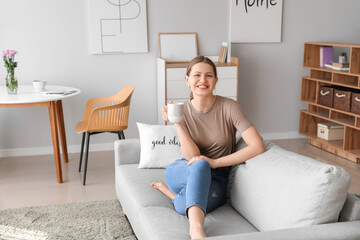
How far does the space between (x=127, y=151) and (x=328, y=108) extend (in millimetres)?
2562

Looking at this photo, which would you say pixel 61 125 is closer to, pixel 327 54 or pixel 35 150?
pixel 35 150

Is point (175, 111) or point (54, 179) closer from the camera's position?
point (175, 111)

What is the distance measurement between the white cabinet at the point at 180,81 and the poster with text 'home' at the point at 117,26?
1.13 feet

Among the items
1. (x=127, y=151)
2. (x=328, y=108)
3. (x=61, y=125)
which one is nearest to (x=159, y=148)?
(x=127, y=151)

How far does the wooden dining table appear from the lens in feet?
11.4

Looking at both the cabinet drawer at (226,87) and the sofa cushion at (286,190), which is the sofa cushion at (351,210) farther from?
the cabinet drawer at (226,87)

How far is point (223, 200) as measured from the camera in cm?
221

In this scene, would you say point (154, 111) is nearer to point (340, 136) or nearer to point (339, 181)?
point (340, 136)

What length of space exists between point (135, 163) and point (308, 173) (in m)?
1.43

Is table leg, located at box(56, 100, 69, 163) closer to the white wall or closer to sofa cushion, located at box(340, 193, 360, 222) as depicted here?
the white wall

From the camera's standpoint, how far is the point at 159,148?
274cm

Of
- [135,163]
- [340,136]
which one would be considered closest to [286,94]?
[340,136]

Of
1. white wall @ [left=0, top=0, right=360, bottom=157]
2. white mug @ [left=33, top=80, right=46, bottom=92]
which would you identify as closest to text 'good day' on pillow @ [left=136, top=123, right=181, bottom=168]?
white mug @ [left=33, top=80, right=46, bottom=92]

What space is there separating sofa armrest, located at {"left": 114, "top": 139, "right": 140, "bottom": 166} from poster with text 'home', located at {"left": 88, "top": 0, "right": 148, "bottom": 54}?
76.0 inches
